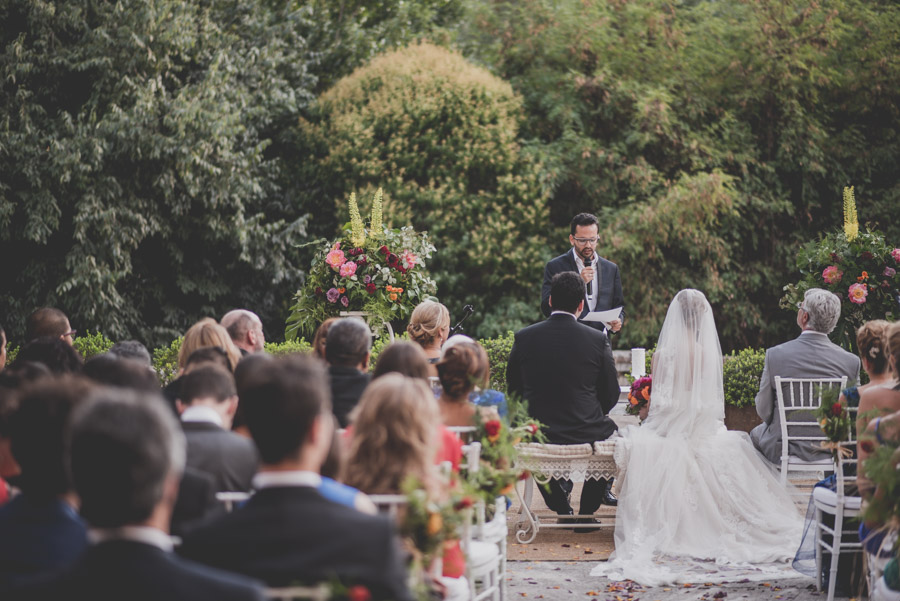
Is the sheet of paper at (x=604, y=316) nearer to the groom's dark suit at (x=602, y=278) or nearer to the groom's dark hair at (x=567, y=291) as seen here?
the groom's dark suit at (x=602, y=278)

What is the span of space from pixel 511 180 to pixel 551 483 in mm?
8128

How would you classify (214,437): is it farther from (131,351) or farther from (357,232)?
(357,232)

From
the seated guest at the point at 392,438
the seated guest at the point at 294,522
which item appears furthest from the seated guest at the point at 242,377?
the seated guest at the point at 294,522

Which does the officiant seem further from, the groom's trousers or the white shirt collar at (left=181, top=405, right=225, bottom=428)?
the white shirt collar at (left=181, top=405, right=225, bottom=428)

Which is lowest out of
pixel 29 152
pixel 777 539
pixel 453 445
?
pixel 777 539

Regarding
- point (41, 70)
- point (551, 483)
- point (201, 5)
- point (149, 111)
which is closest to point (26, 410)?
point (551, 483)

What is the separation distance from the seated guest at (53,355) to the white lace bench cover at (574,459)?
2.84m

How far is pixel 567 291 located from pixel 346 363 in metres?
2.02

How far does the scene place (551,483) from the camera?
6.61 meters

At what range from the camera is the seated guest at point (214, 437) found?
3.55m

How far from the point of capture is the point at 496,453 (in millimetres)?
4297

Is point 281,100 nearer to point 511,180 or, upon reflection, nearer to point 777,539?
point 511,180

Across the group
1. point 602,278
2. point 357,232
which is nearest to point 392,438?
point 357,232

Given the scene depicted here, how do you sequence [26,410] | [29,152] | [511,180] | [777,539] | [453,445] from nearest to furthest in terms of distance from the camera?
[26,410] → [453,445] → [777,539] → [29,152] → [511,180]
